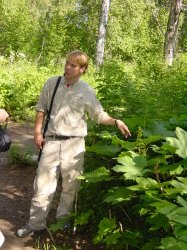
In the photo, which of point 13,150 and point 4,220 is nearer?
point 4,220

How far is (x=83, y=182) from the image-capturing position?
16.6 feet

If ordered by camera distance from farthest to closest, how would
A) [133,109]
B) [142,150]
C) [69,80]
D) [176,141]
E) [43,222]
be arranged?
[133,109]
[43,222]
[69,80]
[142,150]
[176,141]

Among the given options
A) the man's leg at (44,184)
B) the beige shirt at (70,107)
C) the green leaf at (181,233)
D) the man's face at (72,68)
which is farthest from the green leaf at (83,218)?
the green leaf at (181,233)

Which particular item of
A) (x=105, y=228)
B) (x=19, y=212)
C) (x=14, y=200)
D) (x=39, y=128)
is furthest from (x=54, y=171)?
(x=14, y=200)

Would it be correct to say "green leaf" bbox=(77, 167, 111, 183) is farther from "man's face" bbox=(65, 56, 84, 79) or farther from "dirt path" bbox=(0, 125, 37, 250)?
"dirt path" bbox=(0, 125, 37, 250)

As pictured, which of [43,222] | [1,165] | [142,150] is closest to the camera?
[142,150]

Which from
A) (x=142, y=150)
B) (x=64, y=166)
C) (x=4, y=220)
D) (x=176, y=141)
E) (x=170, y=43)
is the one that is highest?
(x=170, y=43)

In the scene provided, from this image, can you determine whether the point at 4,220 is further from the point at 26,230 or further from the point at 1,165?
the point at 1,165

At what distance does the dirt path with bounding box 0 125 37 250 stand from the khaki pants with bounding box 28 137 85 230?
27cm

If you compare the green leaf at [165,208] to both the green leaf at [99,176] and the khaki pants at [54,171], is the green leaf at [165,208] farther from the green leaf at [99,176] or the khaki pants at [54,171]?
the khaki pants at [54,171]

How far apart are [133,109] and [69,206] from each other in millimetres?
1393

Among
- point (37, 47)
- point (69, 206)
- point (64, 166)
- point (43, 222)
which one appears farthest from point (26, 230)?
point (37, 47)

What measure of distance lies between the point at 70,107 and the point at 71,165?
2.09 feet

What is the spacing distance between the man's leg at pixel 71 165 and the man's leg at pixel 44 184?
0.26ft
